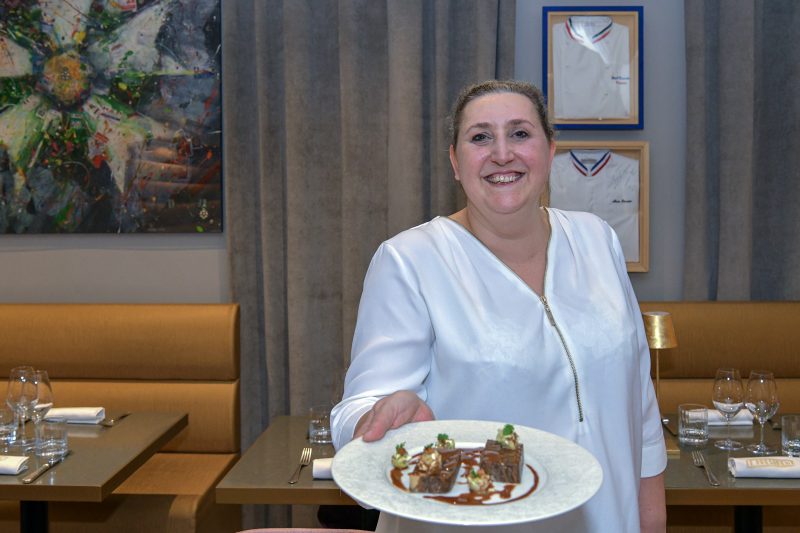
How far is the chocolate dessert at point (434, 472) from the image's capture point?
1.29 meters

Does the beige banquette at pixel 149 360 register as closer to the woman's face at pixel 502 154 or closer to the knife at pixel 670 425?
the knife at pixel 670 425

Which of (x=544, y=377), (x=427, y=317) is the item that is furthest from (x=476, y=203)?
(x=544, y=377)

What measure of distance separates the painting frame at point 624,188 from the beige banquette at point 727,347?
38cm

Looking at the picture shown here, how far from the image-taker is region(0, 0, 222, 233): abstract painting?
421 cm

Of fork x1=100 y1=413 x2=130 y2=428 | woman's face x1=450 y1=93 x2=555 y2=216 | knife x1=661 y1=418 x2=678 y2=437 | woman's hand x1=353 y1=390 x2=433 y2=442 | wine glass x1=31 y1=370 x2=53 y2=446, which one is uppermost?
woman's face x1=450 y1=93 x2=555 y2=216

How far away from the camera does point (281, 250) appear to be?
4168 mm

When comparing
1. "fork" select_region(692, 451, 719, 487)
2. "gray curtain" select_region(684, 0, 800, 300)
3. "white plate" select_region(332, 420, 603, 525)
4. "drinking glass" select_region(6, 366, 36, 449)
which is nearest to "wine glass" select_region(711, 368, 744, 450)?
"fork" select_region(692, 451, 719, 487)

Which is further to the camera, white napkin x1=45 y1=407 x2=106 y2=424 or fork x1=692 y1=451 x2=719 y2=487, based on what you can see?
white napkin x1=45 y1=407 x2=106 y2=424

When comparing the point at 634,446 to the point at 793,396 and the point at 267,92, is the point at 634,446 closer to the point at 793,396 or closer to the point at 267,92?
the point at 793,396

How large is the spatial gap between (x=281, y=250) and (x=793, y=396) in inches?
107

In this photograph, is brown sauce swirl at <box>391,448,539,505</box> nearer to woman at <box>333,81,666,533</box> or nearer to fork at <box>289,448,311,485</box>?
woman at <box>333,81,666,533</box>

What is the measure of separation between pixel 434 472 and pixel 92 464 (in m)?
1.90

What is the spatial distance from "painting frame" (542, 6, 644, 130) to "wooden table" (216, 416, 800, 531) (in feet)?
5.92

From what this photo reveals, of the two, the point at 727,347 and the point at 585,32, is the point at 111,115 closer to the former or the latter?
the point at 585,32
